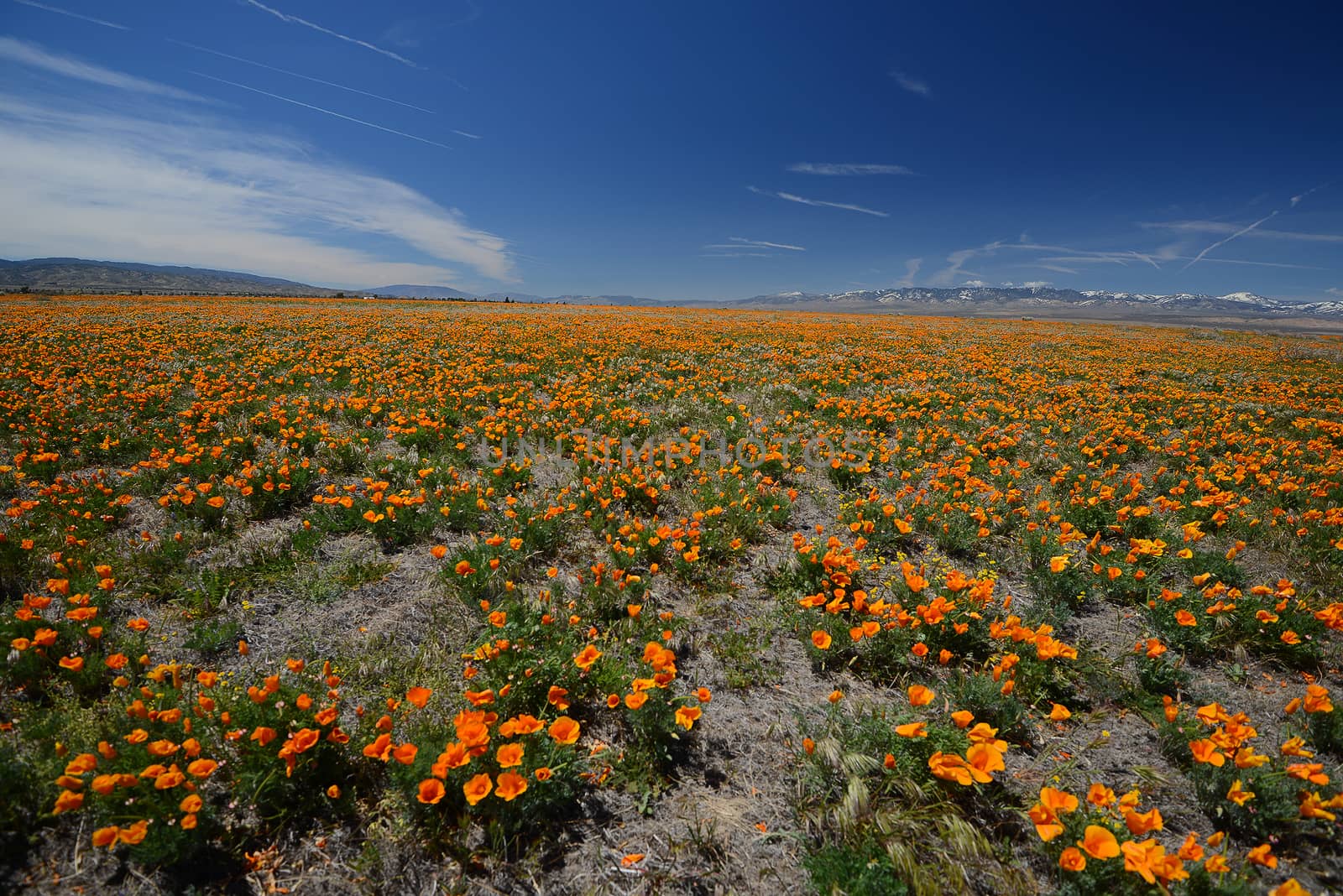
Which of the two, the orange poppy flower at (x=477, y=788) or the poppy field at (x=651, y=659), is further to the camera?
the poppy field at (x=651, y=659)

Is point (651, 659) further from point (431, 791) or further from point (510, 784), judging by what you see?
point (431, 791)

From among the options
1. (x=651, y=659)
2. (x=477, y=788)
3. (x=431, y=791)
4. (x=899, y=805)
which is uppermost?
(x=651, y=659)

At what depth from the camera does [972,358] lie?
16625 mm

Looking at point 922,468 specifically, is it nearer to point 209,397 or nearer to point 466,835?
point 466,835

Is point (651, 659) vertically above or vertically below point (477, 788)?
above

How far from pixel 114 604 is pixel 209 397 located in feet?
19.5

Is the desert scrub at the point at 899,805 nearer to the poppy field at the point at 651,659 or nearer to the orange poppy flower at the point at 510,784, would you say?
the poppy field at the point at 651,659


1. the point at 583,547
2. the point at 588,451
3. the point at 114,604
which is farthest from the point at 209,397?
the point at 583,547

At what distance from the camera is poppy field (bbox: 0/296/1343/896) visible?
242cm

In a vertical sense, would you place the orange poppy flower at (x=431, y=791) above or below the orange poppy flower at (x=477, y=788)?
below

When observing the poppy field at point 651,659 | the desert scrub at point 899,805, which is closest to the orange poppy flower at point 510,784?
the poppy field at point 651,659

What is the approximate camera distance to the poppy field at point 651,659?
7.95 feet

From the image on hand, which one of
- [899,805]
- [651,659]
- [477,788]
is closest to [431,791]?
[477,788]

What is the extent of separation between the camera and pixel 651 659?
3096mm
